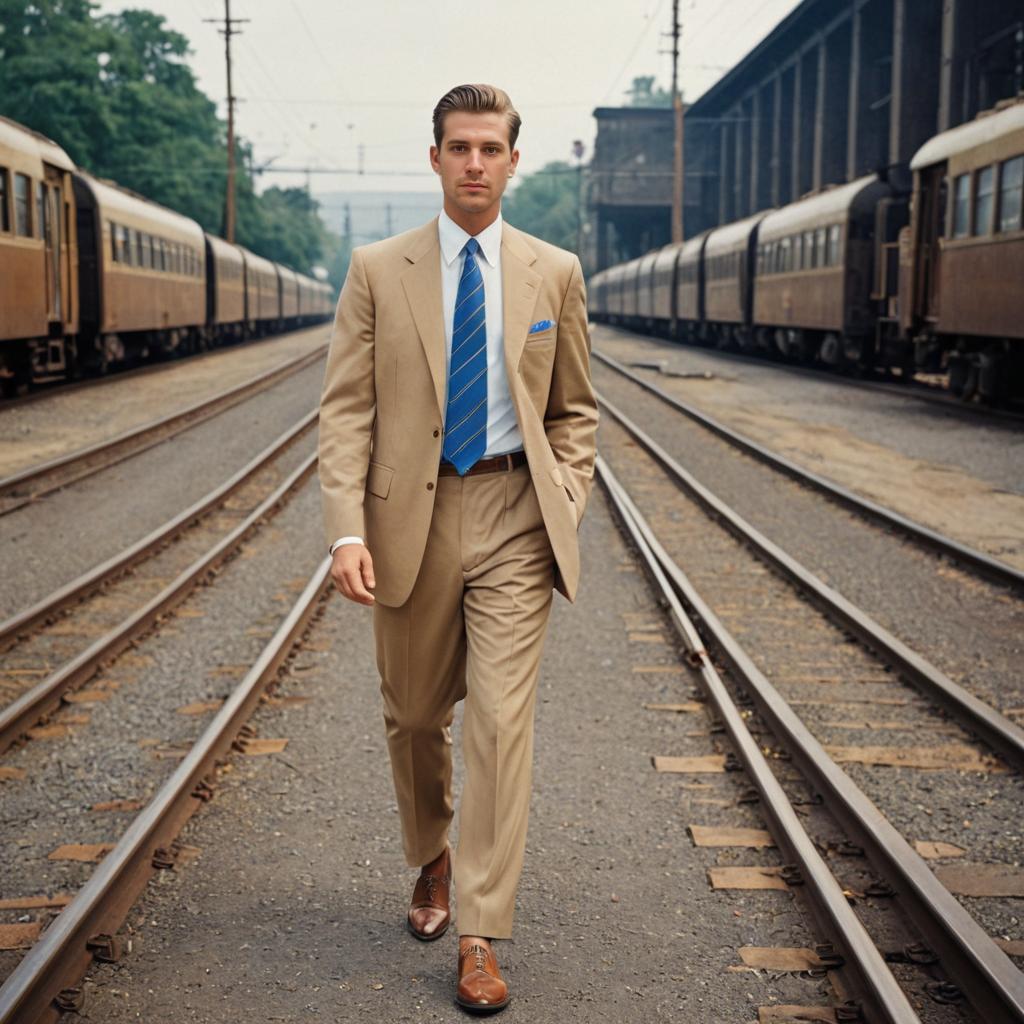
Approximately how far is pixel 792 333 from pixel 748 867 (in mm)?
26105

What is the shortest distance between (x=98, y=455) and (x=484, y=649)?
11793 millimetres

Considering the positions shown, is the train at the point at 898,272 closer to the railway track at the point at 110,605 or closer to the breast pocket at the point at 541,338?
the railway track at the point at 110,605

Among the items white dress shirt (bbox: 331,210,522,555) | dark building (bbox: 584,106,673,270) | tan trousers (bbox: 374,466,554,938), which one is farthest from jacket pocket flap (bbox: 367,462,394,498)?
dark building (bbox: 584,106,673,270)

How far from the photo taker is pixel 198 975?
348cm

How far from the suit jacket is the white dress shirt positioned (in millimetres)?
28

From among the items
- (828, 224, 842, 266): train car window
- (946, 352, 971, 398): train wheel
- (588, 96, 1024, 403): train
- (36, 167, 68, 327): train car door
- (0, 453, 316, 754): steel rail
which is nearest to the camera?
(0, 453, 316, 754): steel rail

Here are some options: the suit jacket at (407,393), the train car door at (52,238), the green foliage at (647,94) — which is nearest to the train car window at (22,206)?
the train car door at (52,238)

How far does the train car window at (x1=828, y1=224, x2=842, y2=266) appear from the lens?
24297mm

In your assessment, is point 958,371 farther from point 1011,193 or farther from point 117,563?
point 117,563

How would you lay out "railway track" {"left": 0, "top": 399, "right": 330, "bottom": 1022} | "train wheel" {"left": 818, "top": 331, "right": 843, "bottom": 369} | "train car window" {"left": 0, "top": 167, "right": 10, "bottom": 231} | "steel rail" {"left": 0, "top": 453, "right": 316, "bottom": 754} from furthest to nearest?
"train wheel" {"left": 818, "top": 331, "right": 843, "bottom": 369}
"train car window" {"left": 0, "top": 167, "right": 10, "bottom": 231}
"steel rail" {"left": 0, "top": 453, "right": 316, "bottom": 754}
"railway track" {"left": 0, "top": 399, "right": 330, "bottom": 1022}

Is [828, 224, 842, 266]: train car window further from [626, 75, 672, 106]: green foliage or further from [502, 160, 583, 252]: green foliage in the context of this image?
[626, 75, 672, 106]: green foliage

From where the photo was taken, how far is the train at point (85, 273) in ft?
58.4

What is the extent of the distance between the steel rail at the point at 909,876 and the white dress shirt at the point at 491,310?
161cm

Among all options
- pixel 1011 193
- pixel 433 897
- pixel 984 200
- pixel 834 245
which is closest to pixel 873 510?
pixel 1011 193
